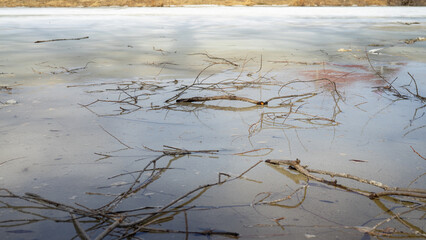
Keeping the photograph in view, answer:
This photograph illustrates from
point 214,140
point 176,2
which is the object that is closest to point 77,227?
point 214,140

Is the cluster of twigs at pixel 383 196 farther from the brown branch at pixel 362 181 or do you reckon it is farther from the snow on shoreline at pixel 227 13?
the snow on shoreline at pixel 227 13

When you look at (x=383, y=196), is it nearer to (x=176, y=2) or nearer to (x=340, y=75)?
(x=340, y=75)

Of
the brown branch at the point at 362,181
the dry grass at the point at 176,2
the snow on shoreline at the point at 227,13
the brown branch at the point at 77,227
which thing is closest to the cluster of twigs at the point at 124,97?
the brown branch at the point at 362,181

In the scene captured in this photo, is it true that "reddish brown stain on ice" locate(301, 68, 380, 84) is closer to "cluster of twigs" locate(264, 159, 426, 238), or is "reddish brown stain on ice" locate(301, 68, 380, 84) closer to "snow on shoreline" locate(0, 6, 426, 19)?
"cluster of twigs" locate(264, 159, 426, 238)

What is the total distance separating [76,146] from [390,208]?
5.78 ft

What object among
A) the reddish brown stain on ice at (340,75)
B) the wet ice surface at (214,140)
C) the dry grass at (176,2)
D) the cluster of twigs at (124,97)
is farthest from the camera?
the dry grass at (176,2)

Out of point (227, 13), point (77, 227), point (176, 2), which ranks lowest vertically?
point (77, 227)

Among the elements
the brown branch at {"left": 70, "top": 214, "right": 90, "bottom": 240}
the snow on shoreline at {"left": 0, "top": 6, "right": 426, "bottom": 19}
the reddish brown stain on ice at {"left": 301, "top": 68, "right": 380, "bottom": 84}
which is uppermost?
the snow on shoreline at {"left": 0, "top": 6, "right": 426, "bottom": 19}

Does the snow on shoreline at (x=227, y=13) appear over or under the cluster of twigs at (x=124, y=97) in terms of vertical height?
over

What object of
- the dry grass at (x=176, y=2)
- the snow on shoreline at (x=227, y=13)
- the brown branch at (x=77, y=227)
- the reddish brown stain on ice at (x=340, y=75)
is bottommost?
the brown branch at (x=77, y=227)

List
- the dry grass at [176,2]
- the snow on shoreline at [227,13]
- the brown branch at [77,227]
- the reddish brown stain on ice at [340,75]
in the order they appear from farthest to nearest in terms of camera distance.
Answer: the dry grass at [176,2]
the snow on shoreline at [227,13]
the reddish brown stain on ice at [340,75]
the brown branch at [77,227]

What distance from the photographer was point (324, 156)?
2.51 m

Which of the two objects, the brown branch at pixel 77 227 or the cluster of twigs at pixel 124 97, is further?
the cluster of twigs at pixel 124 97

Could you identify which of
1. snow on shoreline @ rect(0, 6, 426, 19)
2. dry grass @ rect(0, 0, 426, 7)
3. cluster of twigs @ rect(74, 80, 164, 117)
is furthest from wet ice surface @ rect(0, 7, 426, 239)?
dry grass @ rect(0, 0, 426, 7)
